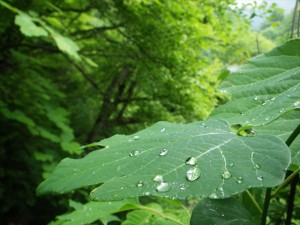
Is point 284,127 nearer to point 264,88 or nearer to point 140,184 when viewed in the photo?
point 264,88

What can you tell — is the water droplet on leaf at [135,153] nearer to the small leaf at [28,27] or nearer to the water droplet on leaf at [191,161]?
the water droplet on leaf at [191,161]

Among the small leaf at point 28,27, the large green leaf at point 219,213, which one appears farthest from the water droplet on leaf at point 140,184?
the small leaf at point 28,27

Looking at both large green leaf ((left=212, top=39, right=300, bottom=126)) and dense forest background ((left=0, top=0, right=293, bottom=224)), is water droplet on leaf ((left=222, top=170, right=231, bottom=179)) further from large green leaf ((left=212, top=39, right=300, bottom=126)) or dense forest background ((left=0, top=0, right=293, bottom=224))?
dense forest background ((left=0, top=0, right=293, bottom=224))

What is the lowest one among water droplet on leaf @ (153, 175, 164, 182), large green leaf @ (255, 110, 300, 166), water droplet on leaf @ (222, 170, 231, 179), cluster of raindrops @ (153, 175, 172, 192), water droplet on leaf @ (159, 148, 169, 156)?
cluster of raindrops @ (153, 175, 172, 192)

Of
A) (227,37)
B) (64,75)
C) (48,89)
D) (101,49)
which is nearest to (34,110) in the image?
(48,89)

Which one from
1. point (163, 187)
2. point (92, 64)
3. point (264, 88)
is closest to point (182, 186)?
point (163, 187)

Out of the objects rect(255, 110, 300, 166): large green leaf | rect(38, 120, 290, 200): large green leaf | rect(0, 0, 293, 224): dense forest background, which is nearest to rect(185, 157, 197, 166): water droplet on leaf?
rect(38, 120, 290, 200): large green leaf
